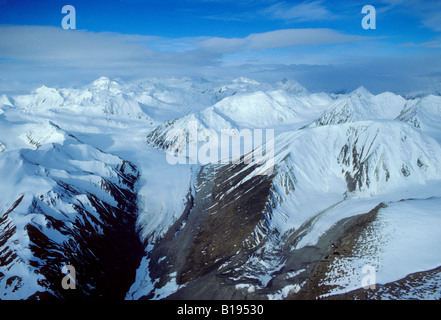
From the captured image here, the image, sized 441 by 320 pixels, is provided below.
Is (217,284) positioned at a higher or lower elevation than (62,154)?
lower

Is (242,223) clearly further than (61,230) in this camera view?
Yes

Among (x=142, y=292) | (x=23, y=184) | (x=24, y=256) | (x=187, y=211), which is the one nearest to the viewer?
(x=24, y=256)

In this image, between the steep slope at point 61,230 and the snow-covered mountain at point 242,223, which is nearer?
the snow-covered mountain at point 242,223

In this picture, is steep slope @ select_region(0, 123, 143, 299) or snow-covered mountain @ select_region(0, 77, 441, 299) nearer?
snow-covered mountain @ select_region(0, 77, 441, 299)

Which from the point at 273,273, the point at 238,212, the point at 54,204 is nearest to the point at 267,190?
the point at 238,212

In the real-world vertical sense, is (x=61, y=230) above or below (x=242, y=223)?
above

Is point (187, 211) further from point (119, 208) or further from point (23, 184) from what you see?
point (23, 184)
